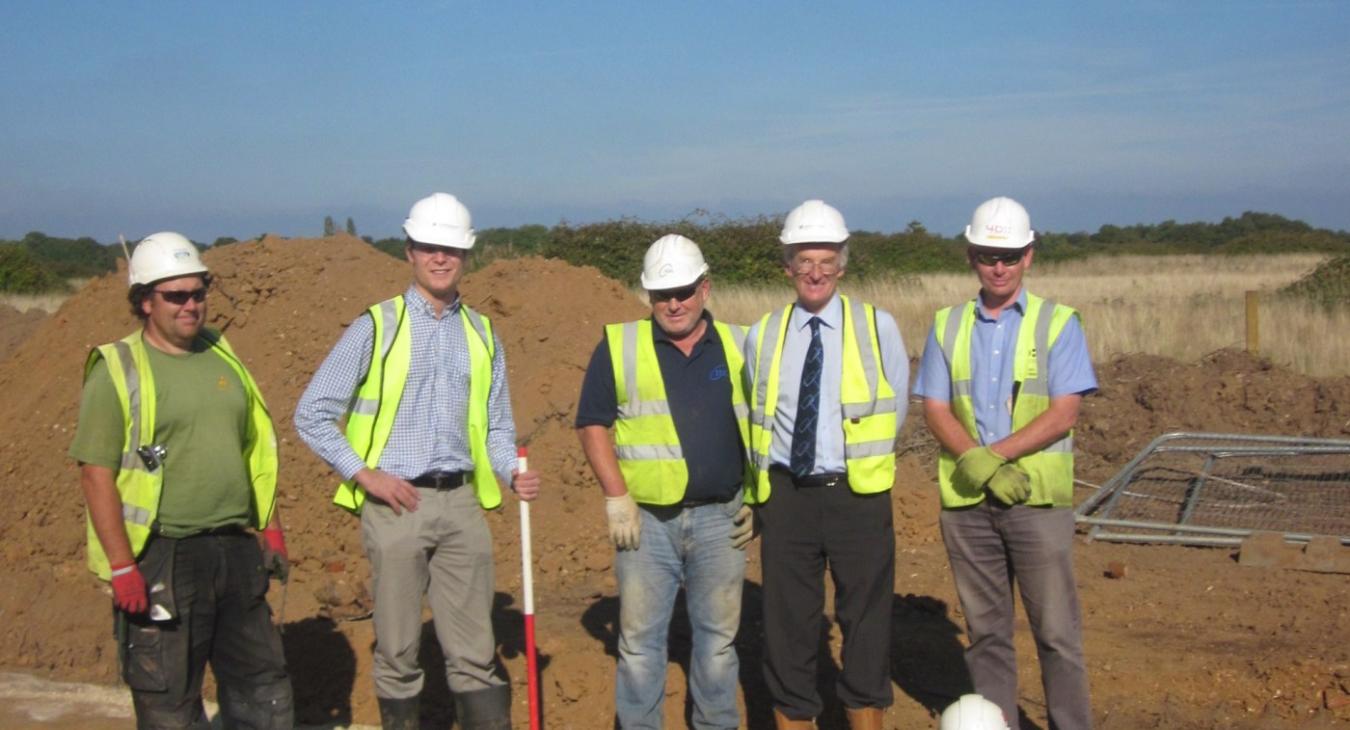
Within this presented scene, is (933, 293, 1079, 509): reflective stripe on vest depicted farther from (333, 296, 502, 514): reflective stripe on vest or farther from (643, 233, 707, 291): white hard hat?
(333, 296, 502, 514): reflective stripe on vest

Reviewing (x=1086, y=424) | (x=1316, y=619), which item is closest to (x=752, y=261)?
(x=1086, y=424)

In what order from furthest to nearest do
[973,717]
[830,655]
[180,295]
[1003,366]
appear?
[830,655] → [1003,366] → [180,295] → [973,717]

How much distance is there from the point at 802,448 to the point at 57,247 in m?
51.6

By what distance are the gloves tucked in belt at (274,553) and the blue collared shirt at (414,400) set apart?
1.63 feet

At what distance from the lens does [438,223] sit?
522cm

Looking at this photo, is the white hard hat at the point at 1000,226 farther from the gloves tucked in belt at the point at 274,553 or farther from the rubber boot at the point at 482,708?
the gloves tucked in belt at the point at 274,553

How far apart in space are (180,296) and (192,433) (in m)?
0.51

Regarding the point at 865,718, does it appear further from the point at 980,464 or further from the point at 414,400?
the point at 414,400

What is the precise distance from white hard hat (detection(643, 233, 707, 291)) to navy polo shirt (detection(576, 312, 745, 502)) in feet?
0.84

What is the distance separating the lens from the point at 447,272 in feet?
17.3

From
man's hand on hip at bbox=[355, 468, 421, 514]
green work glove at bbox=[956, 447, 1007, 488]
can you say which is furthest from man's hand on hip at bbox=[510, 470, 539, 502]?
green work glove at bbox=[956, 447, 1007, 488]

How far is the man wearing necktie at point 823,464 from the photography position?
17.3ft

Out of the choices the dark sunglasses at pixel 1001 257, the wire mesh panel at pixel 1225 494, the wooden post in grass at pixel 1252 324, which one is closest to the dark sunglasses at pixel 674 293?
the dark sunglasses at pixel 1001 257

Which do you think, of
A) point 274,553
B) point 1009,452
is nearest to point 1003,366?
point 1009,452
